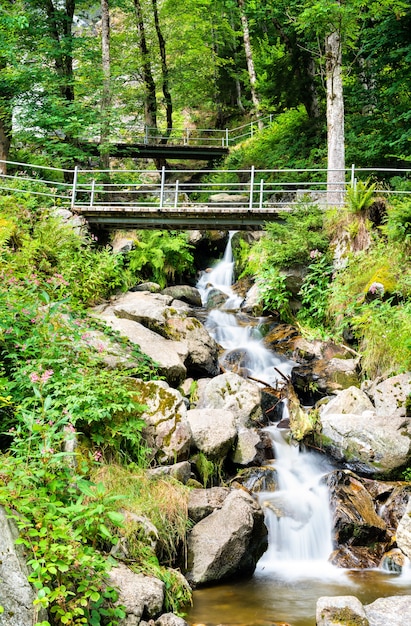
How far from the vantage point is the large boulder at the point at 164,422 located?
21.9 ft

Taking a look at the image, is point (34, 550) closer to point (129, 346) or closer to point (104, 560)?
point (104, 560)

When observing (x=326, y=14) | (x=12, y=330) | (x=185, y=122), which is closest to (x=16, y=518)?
(x=12, y=330)

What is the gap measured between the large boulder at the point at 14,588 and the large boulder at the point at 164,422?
9.14ft

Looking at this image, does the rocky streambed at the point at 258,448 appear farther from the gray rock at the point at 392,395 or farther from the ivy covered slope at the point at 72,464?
the ivy covered slope at the point at 72,464

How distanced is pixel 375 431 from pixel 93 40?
57.5ft

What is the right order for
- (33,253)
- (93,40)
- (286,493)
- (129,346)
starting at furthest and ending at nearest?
(93,40)
(33,253)
(129,346)
(286,493)

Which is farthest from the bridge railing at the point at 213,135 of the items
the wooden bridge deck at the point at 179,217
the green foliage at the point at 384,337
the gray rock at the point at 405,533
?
the gray rock at the point at 405,533

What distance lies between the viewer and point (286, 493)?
7258 mm

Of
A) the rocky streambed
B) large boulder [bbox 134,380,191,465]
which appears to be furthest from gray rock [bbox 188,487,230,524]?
large boulder [bbox 134,380,191,465]

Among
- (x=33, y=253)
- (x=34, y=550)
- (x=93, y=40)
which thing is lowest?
(x=34, y=550)

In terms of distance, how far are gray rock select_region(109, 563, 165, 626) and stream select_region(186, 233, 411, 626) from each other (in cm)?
69

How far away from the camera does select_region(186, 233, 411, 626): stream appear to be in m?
5.30

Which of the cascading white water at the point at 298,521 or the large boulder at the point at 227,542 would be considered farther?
the cascading white water at the point at 298,521

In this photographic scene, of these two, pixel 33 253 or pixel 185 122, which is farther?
pixel 185 122
